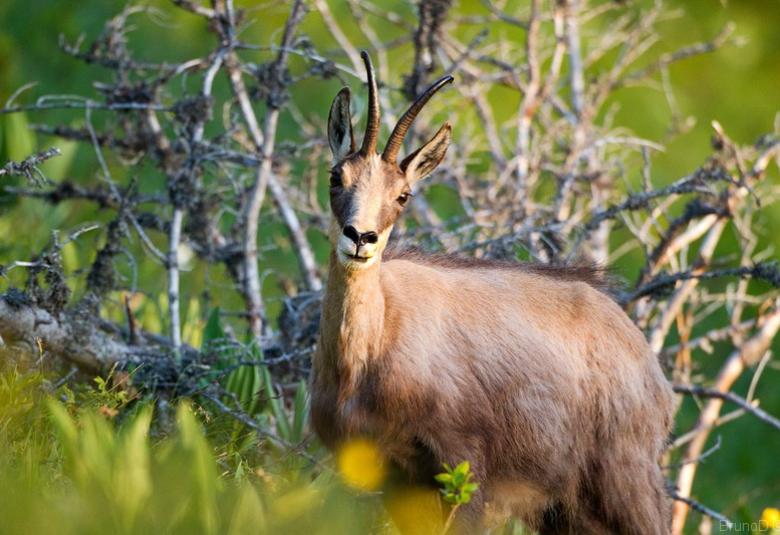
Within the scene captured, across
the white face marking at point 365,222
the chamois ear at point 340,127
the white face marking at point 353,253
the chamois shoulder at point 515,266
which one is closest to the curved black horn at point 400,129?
the white face marking at point 365,222

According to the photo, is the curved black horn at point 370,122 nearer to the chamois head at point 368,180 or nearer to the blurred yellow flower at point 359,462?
the chamois head at point 368,180

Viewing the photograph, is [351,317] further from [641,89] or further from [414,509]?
[641,89]

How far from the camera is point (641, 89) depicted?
16.2 m

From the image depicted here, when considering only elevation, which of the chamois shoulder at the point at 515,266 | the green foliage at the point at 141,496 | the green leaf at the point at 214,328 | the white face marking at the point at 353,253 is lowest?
the green leaf at the point at 214,328

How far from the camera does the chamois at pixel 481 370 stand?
5.48 m

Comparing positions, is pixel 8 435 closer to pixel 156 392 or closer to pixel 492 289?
pixel 156 392

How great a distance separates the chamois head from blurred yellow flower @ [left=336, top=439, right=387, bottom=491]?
34.3 inches

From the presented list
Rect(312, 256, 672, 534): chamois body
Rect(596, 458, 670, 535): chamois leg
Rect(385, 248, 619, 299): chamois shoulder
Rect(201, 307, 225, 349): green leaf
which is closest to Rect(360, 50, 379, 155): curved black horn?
Rect(312, 256, 672, 534): chamois body

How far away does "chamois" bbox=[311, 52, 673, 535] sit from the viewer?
18.0 ft

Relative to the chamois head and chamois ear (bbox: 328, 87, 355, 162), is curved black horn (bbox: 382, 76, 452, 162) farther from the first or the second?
chamois ear (bbox: 328, 87, 355, 162)

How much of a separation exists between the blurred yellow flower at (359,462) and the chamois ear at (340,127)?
140cm

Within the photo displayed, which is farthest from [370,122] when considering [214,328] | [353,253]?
[214,328]

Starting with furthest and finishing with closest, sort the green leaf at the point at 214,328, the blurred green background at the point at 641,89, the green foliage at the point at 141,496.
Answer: the blurred green background at the point at 641,89, the green leaf at the point at 214,328, the green foliage at the point at 141,496

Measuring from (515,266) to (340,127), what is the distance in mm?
1271
